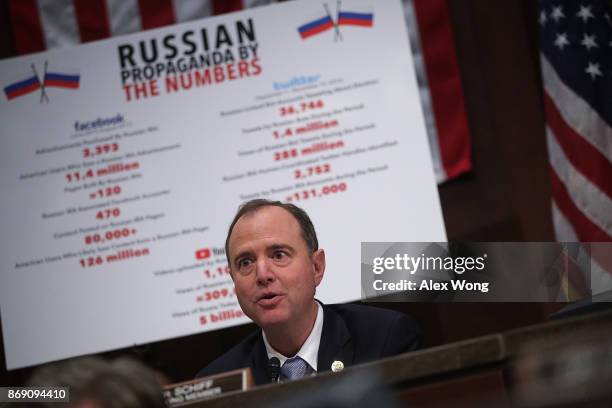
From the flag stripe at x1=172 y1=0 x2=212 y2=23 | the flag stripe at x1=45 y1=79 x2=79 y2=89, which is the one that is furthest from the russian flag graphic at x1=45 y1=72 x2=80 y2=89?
the flag stripe at x1=172 y1=0 x2=212 y2=23

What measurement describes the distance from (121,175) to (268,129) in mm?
701

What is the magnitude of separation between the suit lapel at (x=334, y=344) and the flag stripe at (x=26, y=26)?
2.16 metres

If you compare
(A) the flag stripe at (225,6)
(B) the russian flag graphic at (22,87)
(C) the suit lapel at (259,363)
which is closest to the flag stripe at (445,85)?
(A) the flag stripe at (225,6)

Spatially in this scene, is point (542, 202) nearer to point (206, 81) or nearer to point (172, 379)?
point (206, 81)

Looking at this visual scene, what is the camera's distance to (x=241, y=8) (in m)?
3.34

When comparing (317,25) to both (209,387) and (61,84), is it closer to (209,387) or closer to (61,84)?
(61,84)

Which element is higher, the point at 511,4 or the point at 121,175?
the point at 511,4

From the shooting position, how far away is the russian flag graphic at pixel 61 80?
324 centimetres

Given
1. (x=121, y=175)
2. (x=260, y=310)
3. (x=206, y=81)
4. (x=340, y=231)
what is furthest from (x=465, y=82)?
(x=260, y=310)

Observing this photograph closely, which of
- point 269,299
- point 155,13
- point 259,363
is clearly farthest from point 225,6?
point 259,363

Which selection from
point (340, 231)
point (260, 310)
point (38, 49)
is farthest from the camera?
point (38, 49)

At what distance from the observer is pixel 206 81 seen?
3.25 m

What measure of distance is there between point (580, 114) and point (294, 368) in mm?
1849

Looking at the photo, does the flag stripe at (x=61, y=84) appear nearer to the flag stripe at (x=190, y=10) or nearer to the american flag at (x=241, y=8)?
the american flag at (x=241, y=8)
